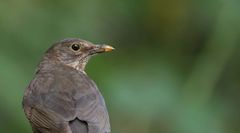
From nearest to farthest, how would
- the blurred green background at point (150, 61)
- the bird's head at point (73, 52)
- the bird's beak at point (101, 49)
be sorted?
1. the bird's beak at point (101, 49)
2. the bird's head at point (73, 52)
3. the blurred green background at point (150, 61)

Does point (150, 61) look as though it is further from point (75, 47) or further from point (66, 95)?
point (66, 95)

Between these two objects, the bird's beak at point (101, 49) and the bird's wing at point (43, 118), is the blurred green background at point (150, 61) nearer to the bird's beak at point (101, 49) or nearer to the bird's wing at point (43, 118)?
the bird's beak at point (101, 49)

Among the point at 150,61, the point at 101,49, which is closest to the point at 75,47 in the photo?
the point at 101,49

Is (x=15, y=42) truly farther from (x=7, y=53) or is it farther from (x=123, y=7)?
(x=123, y=7)

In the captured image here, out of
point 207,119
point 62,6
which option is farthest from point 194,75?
point 62,6

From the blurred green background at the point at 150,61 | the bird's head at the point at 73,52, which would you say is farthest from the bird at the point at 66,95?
the blurred green background at the point at 150,61

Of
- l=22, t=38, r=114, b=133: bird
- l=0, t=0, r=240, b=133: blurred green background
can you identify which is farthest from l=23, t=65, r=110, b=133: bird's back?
l=0, t=0, r=240, b=133: blurred green background

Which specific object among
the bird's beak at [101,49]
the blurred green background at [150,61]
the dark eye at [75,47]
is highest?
the bird's beak at [101,49]
